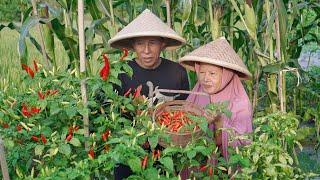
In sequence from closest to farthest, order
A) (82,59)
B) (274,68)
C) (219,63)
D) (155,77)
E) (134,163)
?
(134,163), (82,59), (219,63), (155,77), (274,68)

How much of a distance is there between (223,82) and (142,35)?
38 centimetres

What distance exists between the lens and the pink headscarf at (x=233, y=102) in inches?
87.2

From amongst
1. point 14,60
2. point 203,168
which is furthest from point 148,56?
point 14,60

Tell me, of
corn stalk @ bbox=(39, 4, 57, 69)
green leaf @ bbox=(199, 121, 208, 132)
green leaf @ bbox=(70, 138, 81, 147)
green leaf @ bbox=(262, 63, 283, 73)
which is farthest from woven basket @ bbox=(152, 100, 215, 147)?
corn stalk @ bbox=(39, 4, 57, 69)

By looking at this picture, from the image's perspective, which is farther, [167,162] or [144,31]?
[144,31]

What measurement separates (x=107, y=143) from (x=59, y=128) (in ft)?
0.77

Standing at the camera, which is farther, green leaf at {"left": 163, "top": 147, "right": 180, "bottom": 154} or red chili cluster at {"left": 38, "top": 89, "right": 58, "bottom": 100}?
red chili cluster at {"left": 38, "top": 89, "right": 58, "bottom": 100}

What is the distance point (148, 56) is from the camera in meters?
2.48

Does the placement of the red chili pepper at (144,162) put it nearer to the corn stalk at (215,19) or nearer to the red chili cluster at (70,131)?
the red chili cluster at (70,131)

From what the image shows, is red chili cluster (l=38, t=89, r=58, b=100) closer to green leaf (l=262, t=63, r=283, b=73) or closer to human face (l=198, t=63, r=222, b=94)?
human face (l=198, t=63, r=222, b=94)

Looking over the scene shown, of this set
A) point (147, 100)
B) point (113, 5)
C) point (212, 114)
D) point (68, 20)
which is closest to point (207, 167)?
point (212, 114)

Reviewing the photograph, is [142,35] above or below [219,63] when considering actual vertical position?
above

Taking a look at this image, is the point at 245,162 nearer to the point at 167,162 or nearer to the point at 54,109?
the point at 167,162

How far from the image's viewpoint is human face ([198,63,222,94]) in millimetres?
2324
